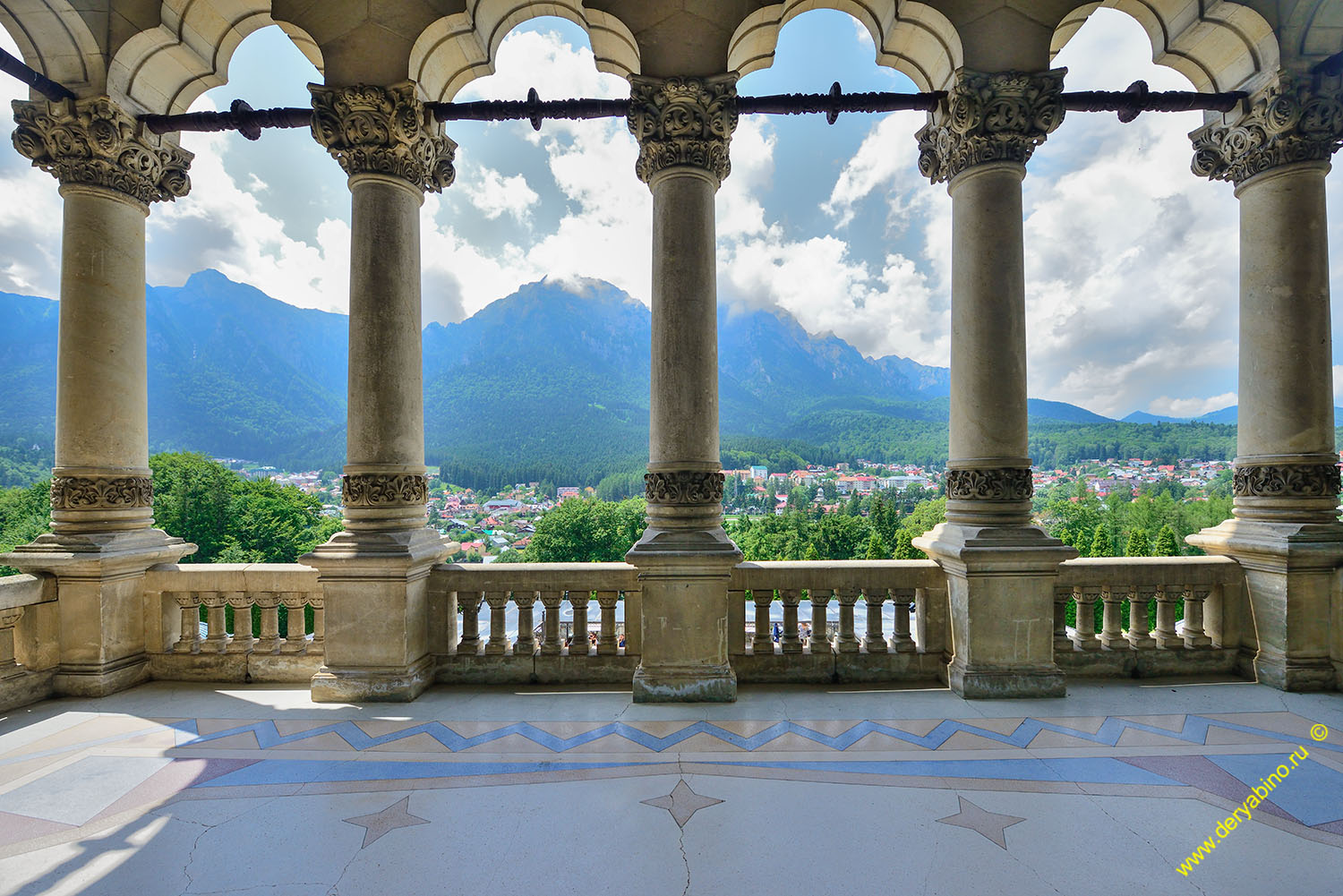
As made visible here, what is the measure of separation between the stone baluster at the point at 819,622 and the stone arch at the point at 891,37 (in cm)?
555

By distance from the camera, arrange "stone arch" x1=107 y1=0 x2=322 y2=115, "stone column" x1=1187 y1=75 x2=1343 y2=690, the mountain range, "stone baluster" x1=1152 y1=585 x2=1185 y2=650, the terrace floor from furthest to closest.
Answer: the mountain range < "stone arch" x1=107 y1=0 x2=322 y2=115 < "stone baluster" x1=1152 y1=585 x2=1185 y2=650 < "stone column" x1=1187 y1=75 x2=1343 y2=690 < the terrace floor

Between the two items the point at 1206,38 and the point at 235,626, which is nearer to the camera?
the point at 235,626

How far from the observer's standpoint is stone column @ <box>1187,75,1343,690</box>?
5738mm

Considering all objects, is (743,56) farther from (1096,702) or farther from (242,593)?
(242,593)

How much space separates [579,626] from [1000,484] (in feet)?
14.6

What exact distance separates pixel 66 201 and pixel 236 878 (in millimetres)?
7233

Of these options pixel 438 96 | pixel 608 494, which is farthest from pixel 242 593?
pixel 608 494

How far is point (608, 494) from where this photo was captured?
3192 centimetres

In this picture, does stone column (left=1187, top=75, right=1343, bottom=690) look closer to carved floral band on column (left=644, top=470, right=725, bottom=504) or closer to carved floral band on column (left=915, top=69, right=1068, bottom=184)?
carved floral band on column (left=915, top=69, right=1068, bottom=184)

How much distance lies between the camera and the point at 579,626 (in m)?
5.91

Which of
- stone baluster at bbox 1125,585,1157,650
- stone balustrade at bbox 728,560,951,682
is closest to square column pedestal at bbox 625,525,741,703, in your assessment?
stone balustrade at bbox 728,560,951,682

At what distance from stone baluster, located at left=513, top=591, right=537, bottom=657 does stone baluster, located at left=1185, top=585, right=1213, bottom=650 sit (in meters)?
6.93

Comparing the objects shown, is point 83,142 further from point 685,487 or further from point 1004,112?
point 1004,112

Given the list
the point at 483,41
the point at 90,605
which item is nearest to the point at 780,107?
the point at 483,41
